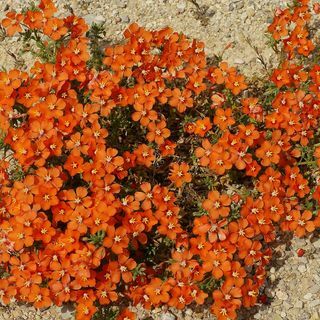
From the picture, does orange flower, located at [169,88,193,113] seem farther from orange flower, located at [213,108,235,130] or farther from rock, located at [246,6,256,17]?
rock, located at [246,6,256,17]

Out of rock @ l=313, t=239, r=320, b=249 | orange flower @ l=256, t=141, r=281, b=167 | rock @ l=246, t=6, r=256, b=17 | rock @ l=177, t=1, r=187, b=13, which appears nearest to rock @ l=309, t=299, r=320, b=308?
rock @ l=313, t=239, r=320, b=249

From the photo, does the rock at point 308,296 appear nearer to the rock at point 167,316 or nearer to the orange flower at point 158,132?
the rock at point 167,316

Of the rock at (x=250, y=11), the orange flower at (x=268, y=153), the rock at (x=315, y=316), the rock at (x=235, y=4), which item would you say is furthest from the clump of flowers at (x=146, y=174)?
the rock at (x=235, y=4)

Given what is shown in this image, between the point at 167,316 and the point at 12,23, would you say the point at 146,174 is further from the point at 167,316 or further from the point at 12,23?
the point at 12,23

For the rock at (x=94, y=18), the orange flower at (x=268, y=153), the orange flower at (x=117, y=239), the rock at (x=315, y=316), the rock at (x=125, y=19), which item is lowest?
the rock at (x=315, y=316)

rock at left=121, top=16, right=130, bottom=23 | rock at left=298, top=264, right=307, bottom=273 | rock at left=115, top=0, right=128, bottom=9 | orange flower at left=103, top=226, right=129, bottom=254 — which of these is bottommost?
rock at left=298, top=264, right=307, bottom=273

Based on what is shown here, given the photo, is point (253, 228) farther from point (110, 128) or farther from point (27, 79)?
point (27, 79)

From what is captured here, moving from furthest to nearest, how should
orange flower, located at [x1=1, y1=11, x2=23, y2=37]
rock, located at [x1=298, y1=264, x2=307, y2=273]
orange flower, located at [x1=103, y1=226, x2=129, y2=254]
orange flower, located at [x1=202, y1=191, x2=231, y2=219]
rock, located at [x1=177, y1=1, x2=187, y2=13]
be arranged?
rock, located at [x1=177, y1=1, x2=187, y2=13]
orange flower, located at [x1=1, y1=11, x2=23, y2=37]
rock, located at [x1=298, y1=264, x2=307, y2=273]
orange flower, located at [x1=202, y1=191, x2=231, y2=219]
orange flower, located at [x1=103, y1=226, x2=129, y2=254]

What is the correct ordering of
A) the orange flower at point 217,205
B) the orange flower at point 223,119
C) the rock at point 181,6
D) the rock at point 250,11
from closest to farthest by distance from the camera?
the orange flower at point 217,205 < the orange flower at point 223,119 < the rock at point 250,11 < the rock at point 181,6
